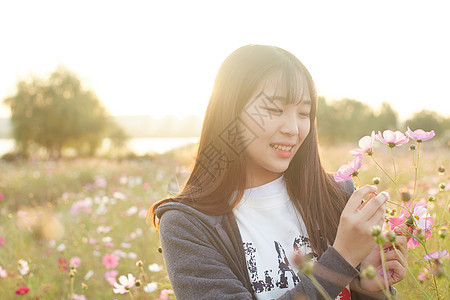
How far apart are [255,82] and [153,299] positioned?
1.43 meters


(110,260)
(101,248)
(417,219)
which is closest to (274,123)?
(417,219)

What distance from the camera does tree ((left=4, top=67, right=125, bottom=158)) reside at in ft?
63.8

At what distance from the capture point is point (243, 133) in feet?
4.07

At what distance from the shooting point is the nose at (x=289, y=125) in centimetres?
117

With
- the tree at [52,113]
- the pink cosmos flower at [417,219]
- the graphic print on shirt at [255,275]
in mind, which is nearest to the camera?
A: the pink cosmos flower at [417,219]

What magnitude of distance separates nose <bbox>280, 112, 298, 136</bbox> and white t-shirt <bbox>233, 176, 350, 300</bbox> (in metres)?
0.23

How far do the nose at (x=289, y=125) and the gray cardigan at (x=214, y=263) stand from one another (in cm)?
32

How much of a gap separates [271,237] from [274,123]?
365 millimetres

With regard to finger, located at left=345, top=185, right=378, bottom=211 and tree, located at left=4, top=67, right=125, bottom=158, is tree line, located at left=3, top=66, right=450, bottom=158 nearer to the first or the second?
tree, located at left=4, top=67, right=125, bottom=158

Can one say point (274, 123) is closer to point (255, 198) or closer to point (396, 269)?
point (255, 198)

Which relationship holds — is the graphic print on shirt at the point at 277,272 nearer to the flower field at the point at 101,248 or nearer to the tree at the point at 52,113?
the flower field at the point at 101,248

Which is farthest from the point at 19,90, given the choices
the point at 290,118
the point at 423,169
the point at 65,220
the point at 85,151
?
the point at 290,118

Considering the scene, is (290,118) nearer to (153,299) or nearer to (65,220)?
(153,299)

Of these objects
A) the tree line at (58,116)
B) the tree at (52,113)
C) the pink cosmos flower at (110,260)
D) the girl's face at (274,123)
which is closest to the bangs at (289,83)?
the girl's face at (274,123)
